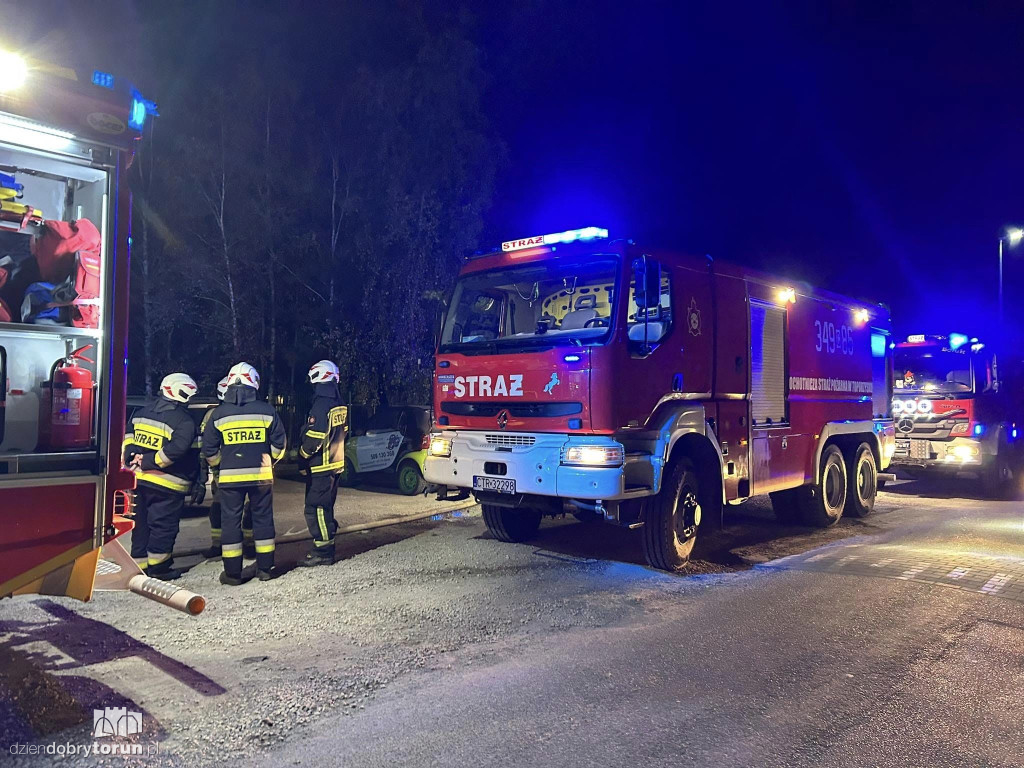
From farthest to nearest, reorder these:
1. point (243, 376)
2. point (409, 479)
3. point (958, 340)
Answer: point (958, 340), point (409, 479), point (243, 376)

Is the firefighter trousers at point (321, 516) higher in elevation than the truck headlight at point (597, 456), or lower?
lower

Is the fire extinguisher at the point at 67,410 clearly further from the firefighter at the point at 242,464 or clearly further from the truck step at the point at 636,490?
the truck step at the point at 636,490

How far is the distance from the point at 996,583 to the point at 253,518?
6.16 m

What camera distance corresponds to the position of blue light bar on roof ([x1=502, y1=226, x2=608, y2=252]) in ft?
20.9

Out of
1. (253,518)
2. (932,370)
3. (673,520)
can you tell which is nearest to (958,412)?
(932,370)

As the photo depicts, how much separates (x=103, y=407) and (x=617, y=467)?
142 inches

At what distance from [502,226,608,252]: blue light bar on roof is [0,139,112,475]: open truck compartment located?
3.70m

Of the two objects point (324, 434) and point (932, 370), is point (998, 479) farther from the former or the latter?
point (324, 434)

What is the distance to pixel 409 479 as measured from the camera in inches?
449

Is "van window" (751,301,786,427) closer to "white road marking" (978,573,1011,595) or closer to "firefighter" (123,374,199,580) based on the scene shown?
"white road marking" (978,573,1011,595)

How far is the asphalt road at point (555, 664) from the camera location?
3.35 m

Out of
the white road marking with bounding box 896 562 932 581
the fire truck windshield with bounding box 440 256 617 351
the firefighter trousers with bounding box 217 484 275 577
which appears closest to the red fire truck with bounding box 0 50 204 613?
the firefighter trousers with bounding box 217 484 275 577

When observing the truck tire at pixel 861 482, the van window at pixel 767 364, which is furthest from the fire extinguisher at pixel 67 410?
the truck tire at pixel 861 482

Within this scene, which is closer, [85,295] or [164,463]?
[85,295]
